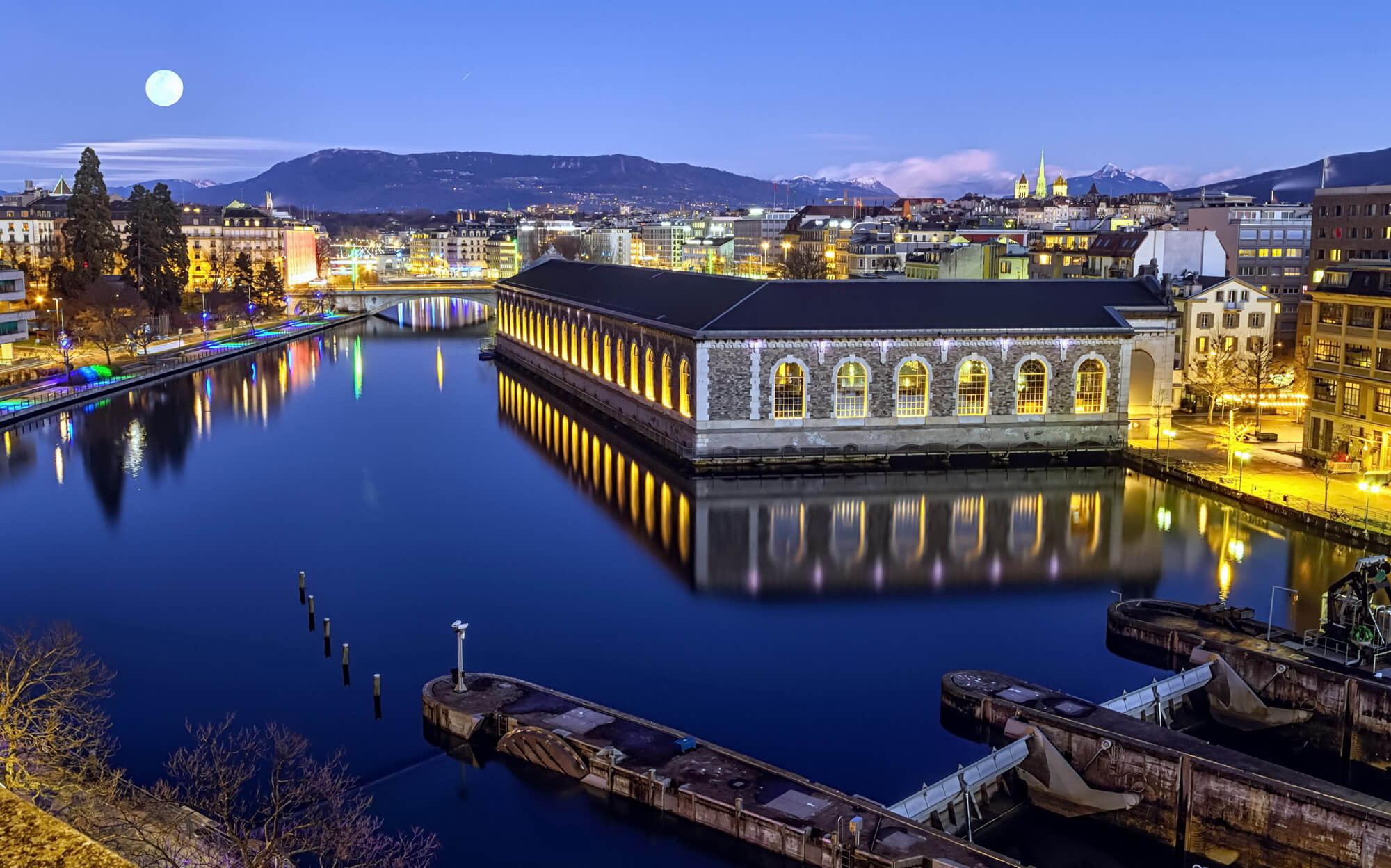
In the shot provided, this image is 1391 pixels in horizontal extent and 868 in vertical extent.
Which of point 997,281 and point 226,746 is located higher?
point 997,281

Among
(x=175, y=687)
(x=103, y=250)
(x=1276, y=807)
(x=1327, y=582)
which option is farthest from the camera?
(x=103, y=250)

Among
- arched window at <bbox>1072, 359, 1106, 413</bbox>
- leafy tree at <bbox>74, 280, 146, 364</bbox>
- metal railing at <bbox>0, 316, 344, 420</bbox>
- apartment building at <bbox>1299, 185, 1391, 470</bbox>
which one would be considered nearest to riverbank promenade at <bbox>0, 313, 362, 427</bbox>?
metal railing at <bbox>0, 316, 344, 420</bbox>

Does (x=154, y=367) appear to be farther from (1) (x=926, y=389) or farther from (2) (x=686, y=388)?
(1) (x=926, y=389)

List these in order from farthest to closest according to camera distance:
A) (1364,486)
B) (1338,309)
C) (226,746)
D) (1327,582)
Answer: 1. (1338,309)
2. (1364,486)
3. (1327,582)
4. (226,746)

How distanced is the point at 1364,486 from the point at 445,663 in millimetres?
30697

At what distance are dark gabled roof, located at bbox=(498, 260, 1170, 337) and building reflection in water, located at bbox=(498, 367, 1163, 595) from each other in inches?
250

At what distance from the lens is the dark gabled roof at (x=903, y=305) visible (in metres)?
50.5

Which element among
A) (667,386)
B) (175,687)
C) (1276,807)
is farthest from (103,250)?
(1276,807)

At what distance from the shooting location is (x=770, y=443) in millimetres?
49125

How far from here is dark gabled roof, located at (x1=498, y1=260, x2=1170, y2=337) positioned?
166 feet

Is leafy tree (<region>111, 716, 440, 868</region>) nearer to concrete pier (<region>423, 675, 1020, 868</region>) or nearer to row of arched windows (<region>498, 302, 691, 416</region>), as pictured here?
concrete pier (<region>423, 675, 1020, 868</region>)

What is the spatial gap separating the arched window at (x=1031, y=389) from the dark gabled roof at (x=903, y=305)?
5.31ft

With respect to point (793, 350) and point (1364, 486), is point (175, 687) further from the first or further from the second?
point (1364, 486)

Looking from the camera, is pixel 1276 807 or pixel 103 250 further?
pixel 103 250
